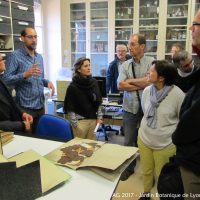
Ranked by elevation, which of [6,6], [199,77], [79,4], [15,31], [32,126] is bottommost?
[32,126]

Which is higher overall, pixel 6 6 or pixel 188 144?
pixel 6 6

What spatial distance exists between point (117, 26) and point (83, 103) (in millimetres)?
2951

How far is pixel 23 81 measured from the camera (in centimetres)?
237

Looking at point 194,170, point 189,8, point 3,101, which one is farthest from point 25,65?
point 189,8

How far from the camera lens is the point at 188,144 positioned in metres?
1.25

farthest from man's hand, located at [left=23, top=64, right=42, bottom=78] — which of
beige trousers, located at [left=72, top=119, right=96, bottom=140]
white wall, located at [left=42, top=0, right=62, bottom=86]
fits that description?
white wall, located at [left=42, top=0, right=62, bottom=86]

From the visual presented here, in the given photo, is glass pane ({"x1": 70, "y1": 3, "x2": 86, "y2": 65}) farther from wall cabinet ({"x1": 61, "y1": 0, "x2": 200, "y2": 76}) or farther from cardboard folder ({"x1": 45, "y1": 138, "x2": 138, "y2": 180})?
cardboard folder ({"x1": 45, "y1": 138, "x2": 138, "y2": 180})

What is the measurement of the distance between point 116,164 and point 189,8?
163 inches

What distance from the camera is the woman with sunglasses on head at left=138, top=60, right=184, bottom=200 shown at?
78.2 inches

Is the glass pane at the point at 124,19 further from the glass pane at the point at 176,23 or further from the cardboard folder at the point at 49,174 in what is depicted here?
the cardboard folder at the point at 49,174

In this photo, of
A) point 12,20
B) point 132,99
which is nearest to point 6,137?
point 132,99

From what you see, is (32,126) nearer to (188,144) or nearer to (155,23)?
(188,144)

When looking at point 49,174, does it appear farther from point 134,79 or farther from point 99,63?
point 99,63

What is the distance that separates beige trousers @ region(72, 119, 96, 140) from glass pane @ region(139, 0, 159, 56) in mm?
2791
